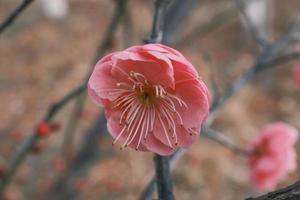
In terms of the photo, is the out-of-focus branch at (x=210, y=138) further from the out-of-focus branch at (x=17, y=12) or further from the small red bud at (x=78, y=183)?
Result: the small red bud at (x=78, y=183)

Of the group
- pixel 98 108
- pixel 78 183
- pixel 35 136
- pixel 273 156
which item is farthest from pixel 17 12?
pixel 98 108

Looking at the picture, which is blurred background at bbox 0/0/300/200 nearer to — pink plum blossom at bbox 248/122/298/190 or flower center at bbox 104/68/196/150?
pink plum blossom at bbox 248/122/298/190

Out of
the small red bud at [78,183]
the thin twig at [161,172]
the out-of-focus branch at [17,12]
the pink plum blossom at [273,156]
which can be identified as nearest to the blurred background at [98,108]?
the small red bud at [78,183]

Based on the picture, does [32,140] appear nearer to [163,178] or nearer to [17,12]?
[17,12]

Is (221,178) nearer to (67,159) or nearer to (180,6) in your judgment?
(67,159)

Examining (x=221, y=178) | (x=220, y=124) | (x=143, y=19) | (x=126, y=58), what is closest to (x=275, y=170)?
(x=126, y=58)
